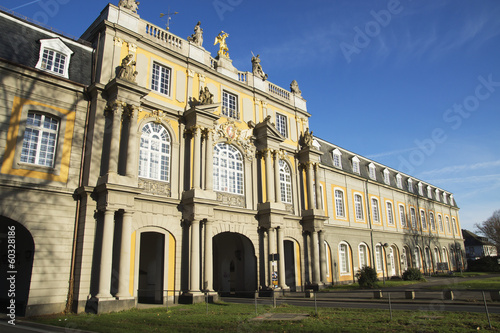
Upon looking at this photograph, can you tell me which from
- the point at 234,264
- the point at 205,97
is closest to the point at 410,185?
the point at 234,264

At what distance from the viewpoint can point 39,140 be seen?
56.4ft

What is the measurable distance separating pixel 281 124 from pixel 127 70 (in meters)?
13.6

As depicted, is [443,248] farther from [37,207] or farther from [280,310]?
[37,207]

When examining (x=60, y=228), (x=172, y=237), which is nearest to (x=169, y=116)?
(x=172, y=237)

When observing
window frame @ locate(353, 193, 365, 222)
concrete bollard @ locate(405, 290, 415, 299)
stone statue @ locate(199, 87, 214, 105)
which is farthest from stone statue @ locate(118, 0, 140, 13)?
window frame @ locate(353, 193, 365, 222)

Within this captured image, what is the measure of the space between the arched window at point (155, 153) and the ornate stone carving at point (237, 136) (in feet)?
11.9

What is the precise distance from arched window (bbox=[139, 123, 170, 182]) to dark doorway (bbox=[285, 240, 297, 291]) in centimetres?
1169

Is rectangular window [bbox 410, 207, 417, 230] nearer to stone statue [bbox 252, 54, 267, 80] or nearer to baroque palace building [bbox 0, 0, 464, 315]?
baroque palace building [bbox 0, 0, 464, 315]

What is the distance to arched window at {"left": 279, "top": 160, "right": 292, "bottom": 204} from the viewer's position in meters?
28.0

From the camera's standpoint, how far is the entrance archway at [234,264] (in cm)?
2509

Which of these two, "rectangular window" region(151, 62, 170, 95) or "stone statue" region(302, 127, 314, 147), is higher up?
"rectangular window" region(151, 62, 170, 95)

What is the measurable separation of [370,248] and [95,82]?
30865mm

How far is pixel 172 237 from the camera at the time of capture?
20422 millimetres

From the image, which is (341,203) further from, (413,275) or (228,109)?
(228,109)
